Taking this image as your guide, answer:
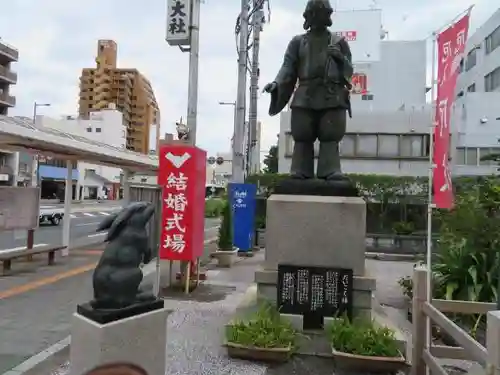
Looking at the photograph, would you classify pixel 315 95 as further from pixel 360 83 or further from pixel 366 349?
pixel 360 83

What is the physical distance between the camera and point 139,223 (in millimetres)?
3656

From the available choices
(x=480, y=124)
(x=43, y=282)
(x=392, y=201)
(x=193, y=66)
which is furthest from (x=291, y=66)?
(x=480, y=124)

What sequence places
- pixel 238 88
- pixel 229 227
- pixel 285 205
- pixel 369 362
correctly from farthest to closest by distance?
1. pixel 238 88
2. pixel 229 227
3. pixel 285 205
4. pixel 369 362

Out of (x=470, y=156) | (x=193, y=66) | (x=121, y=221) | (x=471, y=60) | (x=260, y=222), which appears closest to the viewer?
(x=121, y=221)

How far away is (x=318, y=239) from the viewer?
5832mm

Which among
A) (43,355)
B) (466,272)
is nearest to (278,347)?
(43,355)

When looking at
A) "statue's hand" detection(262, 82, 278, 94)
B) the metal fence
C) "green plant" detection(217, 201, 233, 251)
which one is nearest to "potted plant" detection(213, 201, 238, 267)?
"green plant" detection(217, 201, 233, 251)

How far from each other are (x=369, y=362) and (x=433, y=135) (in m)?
3.39

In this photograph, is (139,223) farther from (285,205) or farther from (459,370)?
(459,370)

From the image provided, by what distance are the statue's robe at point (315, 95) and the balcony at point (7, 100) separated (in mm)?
40412

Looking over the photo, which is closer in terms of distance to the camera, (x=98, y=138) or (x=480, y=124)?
(x=480, y=124)

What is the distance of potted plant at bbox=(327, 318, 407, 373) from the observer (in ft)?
15.6

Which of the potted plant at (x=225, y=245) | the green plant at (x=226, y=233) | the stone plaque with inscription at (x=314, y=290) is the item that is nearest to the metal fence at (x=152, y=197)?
the stone plaque with inscription at (x=314, y=290)

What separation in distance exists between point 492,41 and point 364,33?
28.1 ft
